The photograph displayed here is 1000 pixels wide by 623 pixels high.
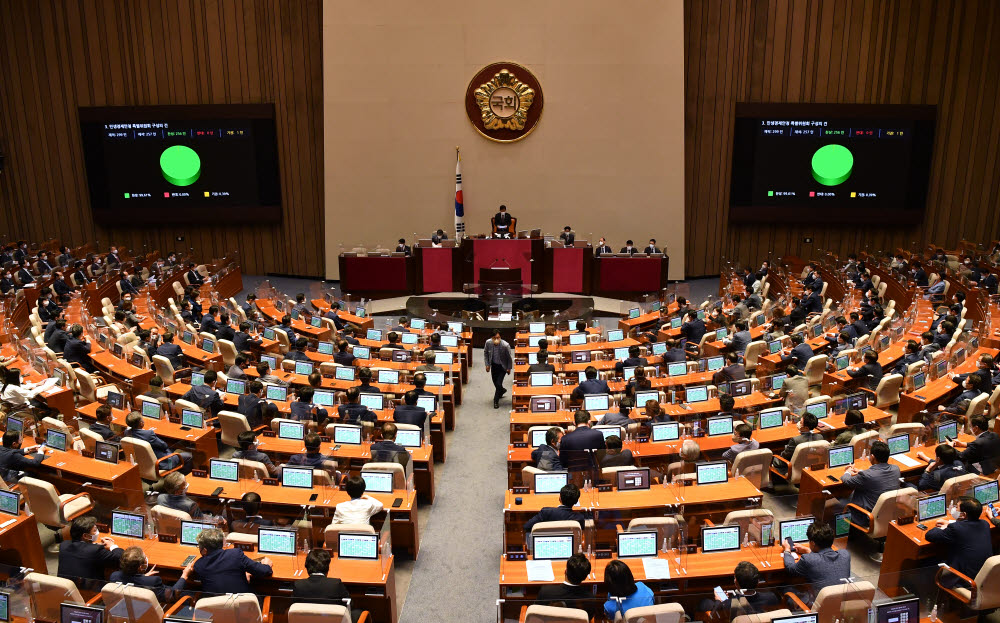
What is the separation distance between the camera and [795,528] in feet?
21.9

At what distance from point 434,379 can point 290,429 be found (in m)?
2.78

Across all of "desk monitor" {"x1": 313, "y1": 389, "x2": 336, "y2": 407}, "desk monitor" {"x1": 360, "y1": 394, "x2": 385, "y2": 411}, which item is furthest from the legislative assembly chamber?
"desk monitor" {"x1": 313, "y1": 389, "x2": 336, "y2": 407}

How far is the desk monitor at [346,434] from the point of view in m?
9.16

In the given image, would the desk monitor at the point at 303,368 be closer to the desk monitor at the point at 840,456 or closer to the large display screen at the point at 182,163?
the desk monitor at the point at 840,456

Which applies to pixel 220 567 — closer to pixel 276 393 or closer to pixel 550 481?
pixel 550 481

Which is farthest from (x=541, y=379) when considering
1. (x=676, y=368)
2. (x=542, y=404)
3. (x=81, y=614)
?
(x=81, y=614)

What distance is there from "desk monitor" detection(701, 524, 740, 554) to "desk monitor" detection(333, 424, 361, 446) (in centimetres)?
425

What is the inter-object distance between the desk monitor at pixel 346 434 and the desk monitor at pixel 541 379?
303 cm

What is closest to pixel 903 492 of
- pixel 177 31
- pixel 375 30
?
pixel 375 30

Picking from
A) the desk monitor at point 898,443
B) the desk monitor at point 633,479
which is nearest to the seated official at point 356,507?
the desk monitor at point 633,479

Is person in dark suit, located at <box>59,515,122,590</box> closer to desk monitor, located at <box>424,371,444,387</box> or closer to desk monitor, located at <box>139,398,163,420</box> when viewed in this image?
desk monitor, located at <box>139,398,163,420</box>

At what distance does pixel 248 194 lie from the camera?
74.2ft

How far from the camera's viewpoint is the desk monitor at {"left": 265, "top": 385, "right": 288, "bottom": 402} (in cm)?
1064

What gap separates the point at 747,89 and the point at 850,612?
60.8ft
